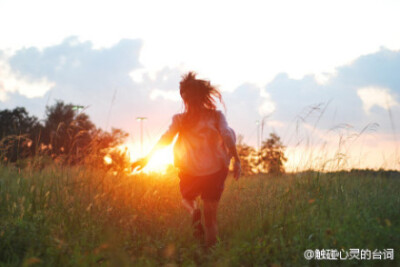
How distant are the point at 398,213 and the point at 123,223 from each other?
3.89 meters

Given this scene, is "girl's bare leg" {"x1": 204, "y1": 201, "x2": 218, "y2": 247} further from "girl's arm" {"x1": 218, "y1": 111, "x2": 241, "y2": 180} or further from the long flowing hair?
the long flowing hair

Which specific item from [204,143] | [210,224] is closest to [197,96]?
[204,143]

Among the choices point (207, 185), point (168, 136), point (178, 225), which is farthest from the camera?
point (178, 225)

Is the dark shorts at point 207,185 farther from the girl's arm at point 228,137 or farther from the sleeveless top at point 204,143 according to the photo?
the girl's arm at point 228,137

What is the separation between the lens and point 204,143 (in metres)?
4.25

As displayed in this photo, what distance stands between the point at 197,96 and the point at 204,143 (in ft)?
2.12


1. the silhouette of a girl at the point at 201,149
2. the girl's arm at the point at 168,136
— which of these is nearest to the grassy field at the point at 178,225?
the silhouette of a girl at the point at 201,149

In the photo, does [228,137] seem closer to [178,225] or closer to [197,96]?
[197,96]

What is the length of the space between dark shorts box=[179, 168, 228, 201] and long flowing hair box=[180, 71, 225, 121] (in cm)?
81

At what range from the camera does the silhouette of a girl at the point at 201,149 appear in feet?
13.7

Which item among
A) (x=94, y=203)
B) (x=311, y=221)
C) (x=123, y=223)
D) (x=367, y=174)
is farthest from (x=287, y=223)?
(x=367, y=174)

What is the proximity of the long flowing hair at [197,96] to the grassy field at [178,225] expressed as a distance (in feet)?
5.30


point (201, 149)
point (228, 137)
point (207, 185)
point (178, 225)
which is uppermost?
point (228, 137)

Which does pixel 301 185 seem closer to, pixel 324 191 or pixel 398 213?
pixel 324 191
